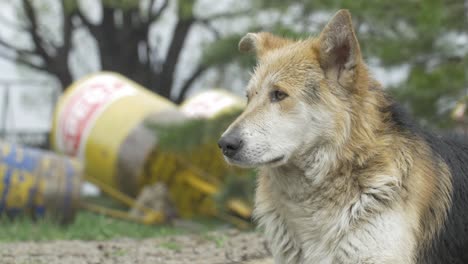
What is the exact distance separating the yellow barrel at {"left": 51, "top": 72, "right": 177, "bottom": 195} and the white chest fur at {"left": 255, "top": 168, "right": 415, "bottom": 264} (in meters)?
8.23

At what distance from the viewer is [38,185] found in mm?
10047

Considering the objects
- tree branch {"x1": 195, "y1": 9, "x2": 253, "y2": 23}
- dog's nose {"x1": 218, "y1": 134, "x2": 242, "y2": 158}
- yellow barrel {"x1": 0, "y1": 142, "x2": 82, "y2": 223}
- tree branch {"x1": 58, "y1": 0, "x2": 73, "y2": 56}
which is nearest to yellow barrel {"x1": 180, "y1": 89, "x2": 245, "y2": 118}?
tree branch {"x1": 195, "y1": 9, "x2": 253, "y2": 23}

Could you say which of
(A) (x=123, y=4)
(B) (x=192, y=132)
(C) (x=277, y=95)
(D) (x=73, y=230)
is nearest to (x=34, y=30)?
(A) (x=123, y=4)

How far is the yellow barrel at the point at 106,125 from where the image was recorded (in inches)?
508

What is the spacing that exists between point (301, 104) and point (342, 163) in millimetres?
390

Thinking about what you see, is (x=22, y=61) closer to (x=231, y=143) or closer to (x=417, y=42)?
(x=417, y=42)

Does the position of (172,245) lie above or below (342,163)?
below

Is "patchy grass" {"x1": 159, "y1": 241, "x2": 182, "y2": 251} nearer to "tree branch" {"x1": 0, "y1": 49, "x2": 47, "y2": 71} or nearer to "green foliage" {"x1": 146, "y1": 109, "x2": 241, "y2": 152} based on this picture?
"green foliage" {"x1": 146, "y1": 109, "x2": 241, "y2": 152}

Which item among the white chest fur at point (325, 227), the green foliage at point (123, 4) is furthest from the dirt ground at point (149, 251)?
the green foliage at point (123, 4)

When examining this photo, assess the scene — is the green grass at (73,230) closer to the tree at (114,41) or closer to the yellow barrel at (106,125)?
the yellow barrel at (106,125)

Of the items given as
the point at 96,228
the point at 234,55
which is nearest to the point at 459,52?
the point at 234,55

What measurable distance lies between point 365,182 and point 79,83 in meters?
11.0

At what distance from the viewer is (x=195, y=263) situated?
6.08 meters

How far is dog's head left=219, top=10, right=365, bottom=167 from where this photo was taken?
4.18 metres
